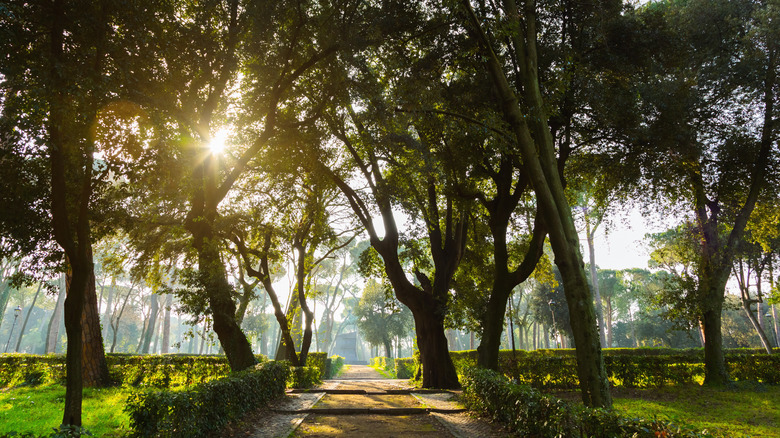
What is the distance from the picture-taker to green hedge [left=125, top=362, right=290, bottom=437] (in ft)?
16.4

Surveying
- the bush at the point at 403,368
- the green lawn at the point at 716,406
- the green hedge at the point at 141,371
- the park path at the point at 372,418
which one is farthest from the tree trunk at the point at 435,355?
the bush at the point at 403,368

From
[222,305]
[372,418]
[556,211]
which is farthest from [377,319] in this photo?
[556,211]

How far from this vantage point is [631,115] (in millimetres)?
10133

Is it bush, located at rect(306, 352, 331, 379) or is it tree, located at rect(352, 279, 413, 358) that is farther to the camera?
tree, located at rect(352, 279, 413, 358)

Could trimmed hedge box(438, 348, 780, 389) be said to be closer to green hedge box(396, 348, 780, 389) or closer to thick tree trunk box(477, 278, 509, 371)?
green hedge box(396, 348, 780, 389)

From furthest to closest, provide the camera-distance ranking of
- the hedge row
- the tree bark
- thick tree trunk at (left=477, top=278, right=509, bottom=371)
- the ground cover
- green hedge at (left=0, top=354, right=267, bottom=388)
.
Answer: green hedge at (left=0, top=354, right=267, bottom=388), thick tree trunk at (left=477, top=278, right=509, bottom=371), the ground cover, the tree bark, the hedge row

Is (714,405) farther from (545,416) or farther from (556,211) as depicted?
(556,211)

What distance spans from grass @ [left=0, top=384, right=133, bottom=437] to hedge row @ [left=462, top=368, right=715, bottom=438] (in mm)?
5874

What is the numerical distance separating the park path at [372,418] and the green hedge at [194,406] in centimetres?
58

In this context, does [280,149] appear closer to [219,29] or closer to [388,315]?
[219,29]

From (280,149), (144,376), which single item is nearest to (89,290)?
(144,376)

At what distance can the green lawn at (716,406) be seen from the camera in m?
8.38

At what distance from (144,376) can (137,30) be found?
13908mm

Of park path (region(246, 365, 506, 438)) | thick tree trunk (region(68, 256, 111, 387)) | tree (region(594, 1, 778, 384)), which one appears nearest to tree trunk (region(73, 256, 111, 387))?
thick tree trunk (region(68, 256, 111, 387))
